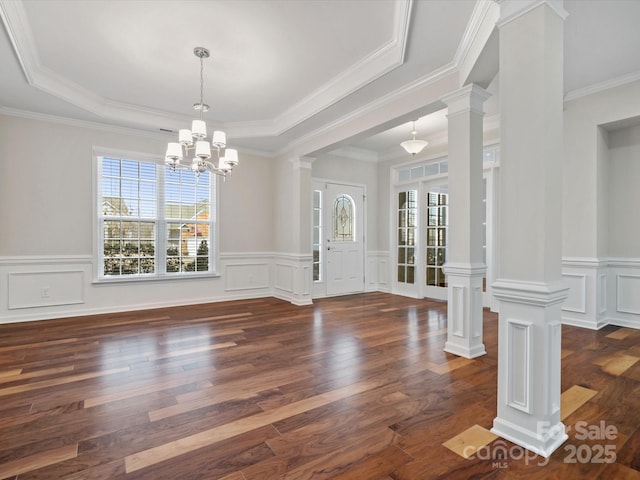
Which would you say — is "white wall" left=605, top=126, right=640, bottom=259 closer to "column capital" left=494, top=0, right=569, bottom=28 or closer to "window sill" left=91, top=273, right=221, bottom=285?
"column capital" left=494, top=0, right=569, bottom=28

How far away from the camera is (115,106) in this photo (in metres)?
4.61

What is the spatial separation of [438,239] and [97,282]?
18.0 ft

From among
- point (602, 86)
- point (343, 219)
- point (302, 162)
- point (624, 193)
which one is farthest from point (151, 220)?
point (624, 193)

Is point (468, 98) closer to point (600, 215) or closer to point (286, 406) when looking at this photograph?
point (600, 215)

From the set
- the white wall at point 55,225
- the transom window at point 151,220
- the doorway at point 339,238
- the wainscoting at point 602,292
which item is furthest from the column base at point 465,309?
the white wall at point 55,225

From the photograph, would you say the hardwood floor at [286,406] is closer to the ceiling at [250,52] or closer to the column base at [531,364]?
the column base at [531,364]

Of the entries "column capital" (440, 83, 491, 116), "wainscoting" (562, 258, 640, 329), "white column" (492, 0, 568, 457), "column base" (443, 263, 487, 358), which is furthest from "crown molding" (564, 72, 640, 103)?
"white column" (492, 0, 568, 457)

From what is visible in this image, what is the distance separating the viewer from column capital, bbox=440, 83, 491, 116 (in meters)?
3.09

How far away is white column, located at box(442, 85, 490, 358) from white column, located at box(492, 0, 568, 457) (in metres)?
1.24

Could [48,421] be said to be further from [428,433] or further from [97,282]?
[97,282]

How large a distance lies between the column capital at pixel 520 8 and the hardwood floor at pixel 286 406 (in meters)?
2.31

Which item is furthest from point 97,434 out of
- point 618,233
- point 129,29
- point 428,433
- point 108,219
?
point 618,233

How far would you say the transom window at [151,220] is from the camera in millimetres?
5070

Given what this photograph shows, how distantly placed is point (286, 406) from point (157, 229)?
416 centimetres
